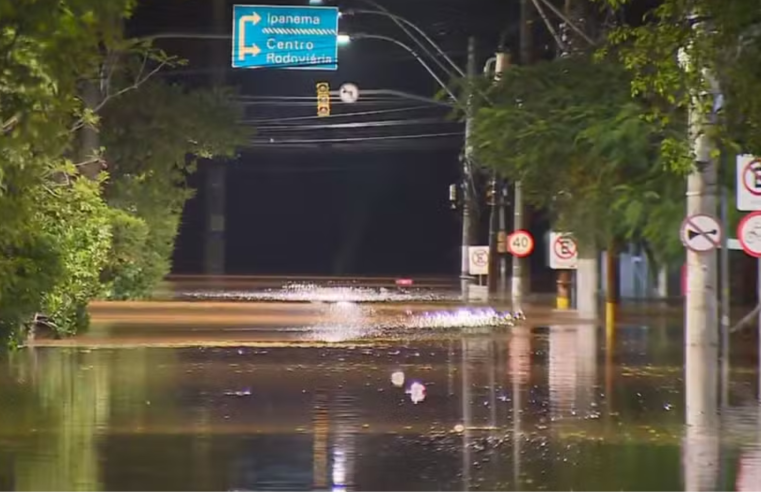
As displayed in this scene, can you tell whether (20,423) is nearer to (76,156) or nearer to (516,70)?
(516,70)

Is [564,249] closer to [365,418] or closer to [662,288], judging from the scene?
[662,288]

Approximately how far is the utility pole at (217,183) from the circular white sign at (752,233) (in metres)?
28.7

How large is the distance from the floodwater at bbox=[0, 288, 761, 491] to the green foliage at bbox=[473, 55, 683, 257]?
2687 millimetres

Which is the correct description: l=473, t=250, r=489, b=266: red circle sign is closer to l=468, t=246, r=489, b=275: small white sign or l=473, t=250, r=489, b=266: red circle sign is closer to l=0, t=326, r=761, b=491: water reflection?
l=468, t=246, r=489, b=275: small white sign

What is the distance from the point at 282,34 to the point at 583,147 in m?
5.69

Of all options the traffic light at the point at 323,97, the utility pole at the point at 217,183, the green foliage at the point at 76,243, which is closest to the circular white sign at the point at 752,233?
the green foliage at the point at 76,243

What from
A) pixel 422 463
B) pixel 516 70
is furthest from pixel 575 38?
pixel 422 463

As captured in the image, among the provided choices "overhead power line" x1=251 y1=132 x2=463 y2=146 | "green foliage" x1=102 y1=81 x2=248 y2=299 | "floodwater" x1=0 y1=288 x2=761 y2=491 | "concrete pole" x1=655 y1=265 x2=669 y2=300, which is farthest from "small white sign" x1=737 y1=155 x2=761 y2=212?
"overhead power line" x1=251 y1=132 x2=463 y2=146

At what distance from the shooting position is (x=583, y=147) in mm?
25672

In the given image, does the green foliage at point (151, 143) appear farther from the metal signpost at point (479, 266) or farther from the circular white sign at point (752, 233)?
the circular white sign at point (752, 233)

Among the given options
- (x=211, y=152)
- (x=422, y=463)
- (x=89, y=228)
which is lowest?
(x=422, y=463)

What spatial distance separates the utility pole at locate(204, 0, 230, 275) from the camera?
47250 millimetres

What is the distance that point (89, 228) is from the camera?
1021 inches

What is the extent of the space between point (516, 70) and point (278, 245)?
6988cm
